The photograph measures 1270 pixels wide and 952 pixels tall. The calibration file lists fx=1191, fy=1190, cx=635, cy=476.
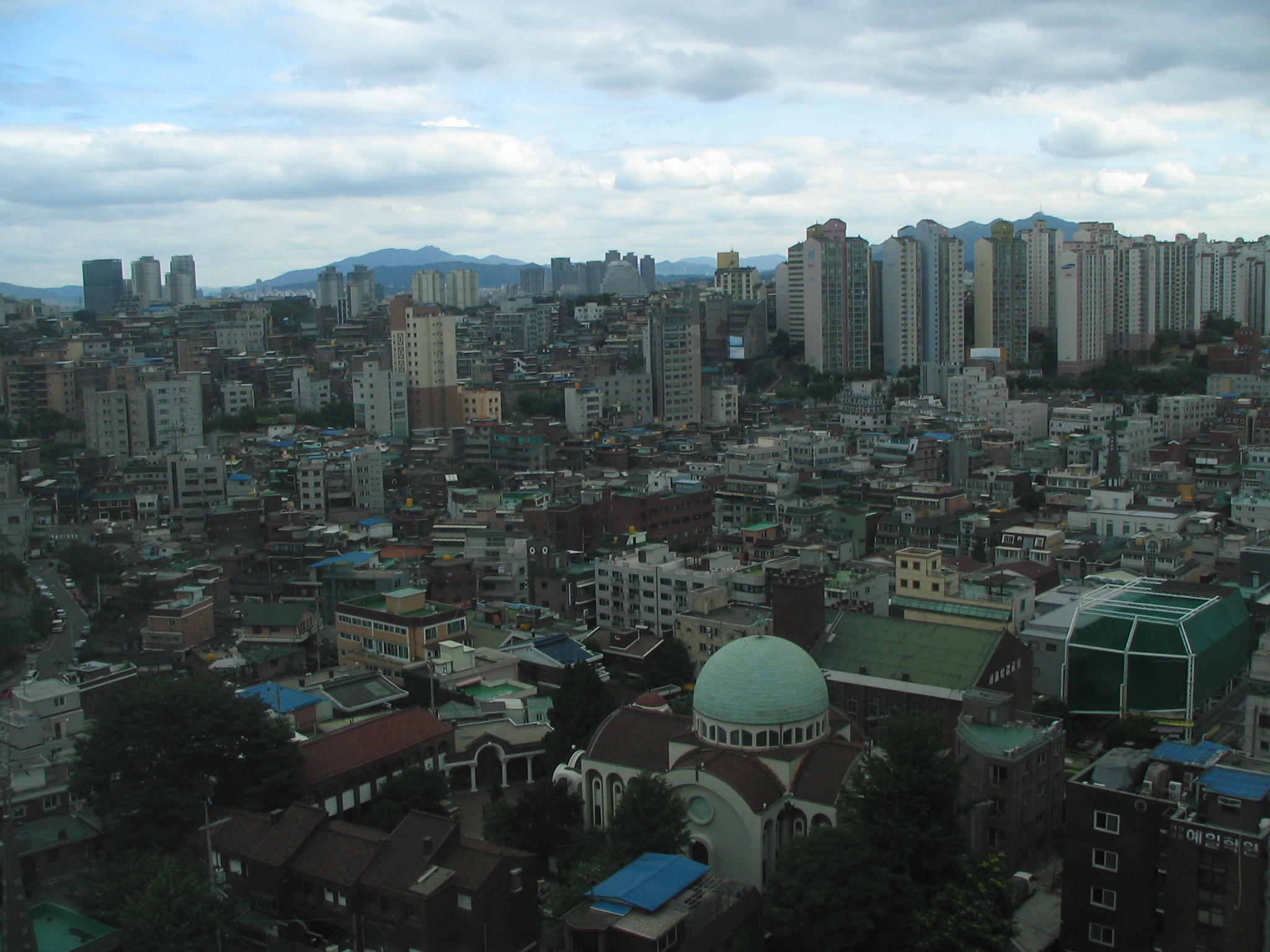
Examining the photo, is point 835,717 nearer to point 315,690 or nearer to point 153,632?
point 315,690

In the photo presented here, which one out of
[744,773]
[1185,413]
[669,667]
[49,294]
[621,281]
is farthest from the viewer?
[49,294]

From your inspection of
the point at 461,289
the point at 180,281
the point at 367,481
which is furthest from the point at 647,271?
the point at 367,481

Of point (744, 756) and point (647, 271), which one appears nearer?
point (744, 756)

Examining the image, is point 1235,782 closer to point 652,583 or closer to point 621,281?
point 652,583

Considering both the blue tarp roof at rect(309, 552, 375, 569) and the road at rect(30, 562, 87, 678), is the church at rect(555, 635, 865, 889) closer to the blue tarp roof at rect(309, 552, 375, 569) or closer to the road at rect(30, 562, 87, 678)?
the road at rect(30, 562, 87, 678)

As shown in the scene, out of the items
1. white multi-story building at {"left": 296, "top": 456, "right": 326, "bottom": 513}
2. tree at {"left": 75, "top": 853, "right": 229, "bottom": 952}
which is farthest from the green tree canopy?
white multi-story building at {"left": 296, "top": 456, "right": 326, "bottom": 513}

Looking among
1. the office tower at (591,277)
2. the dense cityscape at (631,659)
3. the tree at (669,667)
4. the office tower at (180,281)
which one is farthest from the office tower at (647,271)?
the tree at (669,667)

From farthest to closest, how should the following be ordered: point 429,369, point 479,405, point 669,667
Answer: point 479,405 → point 429,369 → point 669,667
